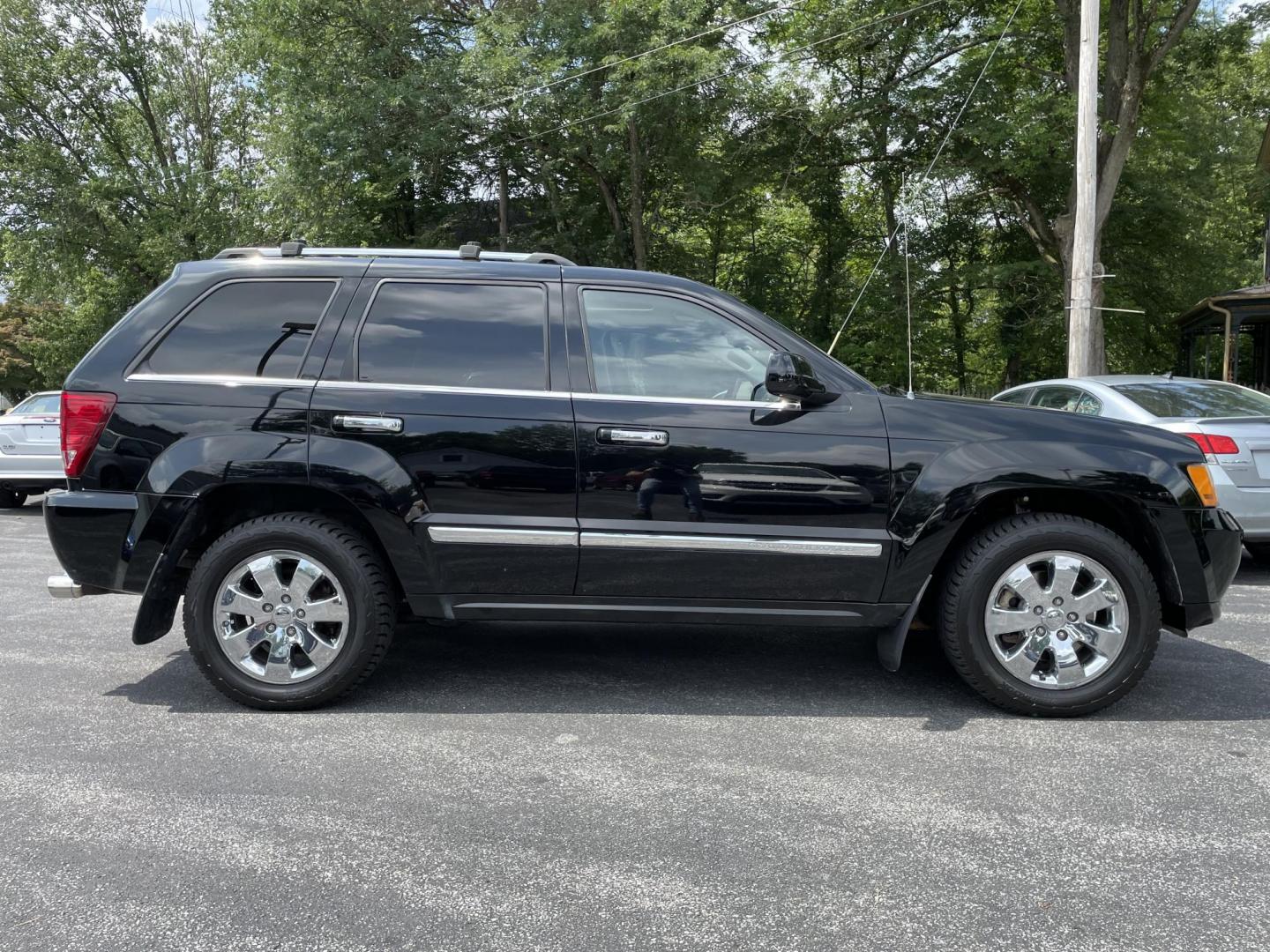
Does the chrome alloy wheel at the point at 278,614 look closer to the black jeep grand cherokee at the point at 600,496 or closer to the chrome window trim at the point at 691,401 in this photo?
the black jeep grand cherokee at the point at 600,496

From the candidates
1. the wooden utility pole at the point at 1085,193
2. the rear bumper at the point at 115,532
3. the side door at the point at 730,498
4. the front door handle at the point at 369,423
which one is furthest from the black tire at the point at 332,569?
the wooden utility pole at the point at 1085,193

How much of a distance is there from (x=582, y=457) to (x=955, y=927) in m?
2.26

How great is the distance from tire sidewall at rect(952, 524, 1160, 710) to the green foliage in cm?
1424

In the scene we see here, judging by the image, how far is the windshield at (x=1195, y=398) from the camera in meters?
7.00

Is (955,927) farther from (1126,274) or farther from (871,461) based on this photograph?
(1126,274)

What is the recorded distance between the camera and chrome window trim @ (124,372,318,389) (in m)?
4.12

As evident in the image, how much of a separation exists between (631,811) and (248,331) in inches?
106

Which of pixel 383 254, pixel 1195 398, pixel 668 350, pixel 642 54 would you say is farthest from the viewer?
pixel 642 54

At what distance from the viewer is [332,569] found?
4.07 m

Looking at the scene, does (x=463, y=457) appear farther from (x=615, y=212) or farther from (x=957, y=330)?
(x=957, y=330)

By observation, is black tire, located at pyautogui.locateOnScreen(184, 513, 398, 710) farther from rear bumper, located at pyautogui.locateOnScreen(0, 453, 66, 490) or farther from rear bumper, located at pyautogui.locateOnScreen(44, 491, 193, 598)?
rear bumper, located at pyautogui.locateOnScreen(0, 453, 66, 490)

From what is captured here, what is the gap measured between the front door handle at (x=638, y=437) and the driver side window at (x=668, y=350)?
0.19m

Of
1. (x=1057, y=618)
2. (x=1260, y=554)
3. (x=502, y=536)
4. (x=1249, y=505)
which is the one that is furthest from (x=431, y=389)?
(x=1260, y=554)

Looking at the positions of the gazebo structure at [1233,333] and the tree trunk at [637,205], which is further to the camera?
the tree trunk at [637,205]
